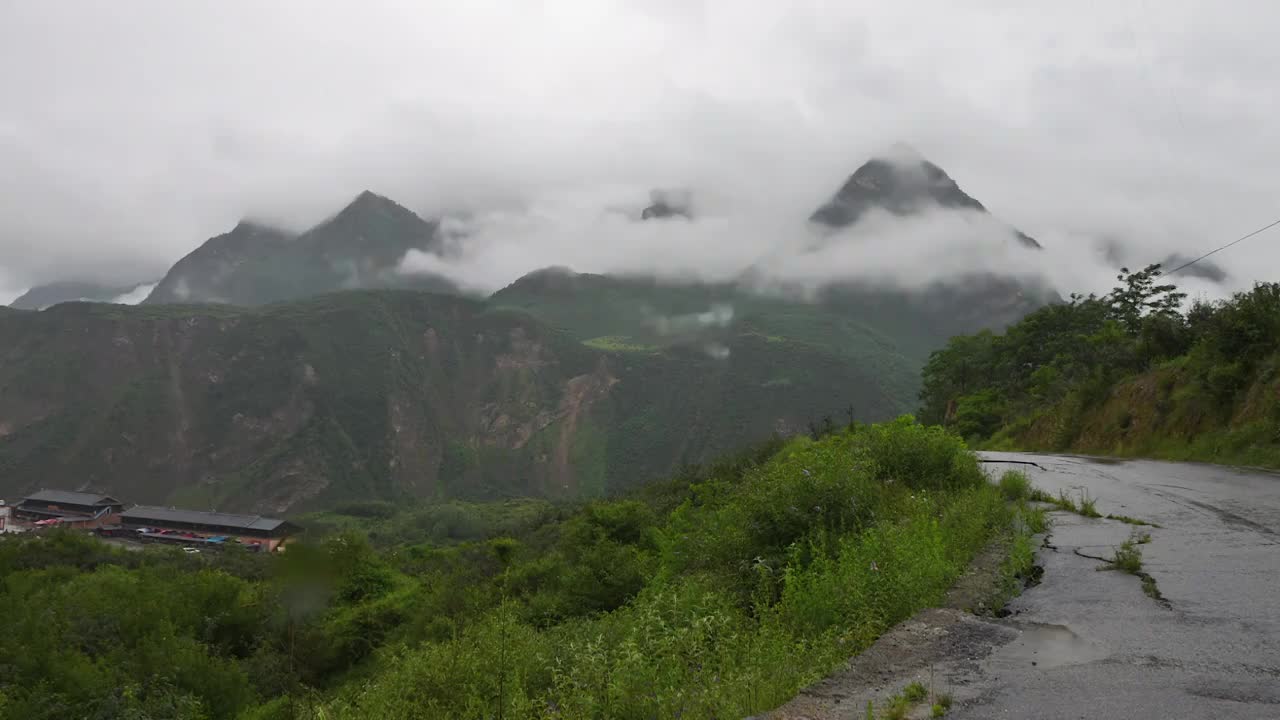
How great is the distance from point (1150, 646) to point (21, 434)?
200 m

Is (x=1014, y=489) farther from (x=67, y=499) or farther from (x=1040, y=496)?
(x=67, y=499)

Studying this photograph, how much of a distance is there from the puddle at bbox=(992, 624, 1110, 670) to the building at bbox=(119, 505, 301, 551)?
87.3 m

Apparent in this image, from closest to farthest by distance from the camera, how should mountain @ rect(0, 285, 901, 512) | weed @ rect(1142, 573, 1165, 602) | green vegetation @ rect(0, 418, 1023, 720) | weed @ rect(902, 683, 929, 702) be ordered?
1. weed @ rect(902, 683, 929, 702)
2. green vegetation @ rect(0, 418, 1023, 720)
3. weed @ rect(1142, 573, 1165, 602)
4. mountain @ rect(0, 285, 901, 512)

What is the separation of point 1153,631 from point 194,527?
347 feet

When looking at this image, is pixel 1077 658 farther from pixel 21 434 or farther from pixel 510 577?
pixel 21 434

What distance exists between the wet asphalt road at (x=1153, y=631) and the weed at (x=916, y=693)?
0.20 meters

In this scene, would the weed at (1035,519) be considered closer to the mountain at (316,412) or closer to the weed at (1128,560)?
the weed at (1128,560)

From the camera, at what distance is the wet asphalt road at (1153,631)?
12.6 feet

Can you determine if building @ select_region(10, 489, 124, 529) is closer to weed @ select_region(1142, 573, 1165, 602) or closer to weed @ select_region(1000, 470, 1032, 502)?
weed @ select_region(1000, 470, 1032, 502)

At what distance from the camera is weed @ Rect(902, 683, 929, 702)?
404cm

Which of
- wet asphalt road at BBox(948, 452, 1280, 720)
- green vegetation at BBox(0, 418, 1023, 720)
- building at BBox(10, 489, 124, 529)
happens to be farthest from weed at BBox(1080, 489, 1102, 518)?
building at BBox(10, 489, 124, 529)

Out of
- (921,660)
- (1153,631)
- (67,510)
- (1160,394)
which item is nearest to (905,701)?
(921,660)

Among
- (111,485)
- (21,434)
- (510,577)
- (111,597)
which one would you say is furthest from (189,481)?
(510,577)

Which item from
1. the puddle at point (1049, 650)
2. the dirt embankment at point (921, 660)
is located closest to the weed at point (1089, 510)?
the dirt embankment at point (921, 660)
